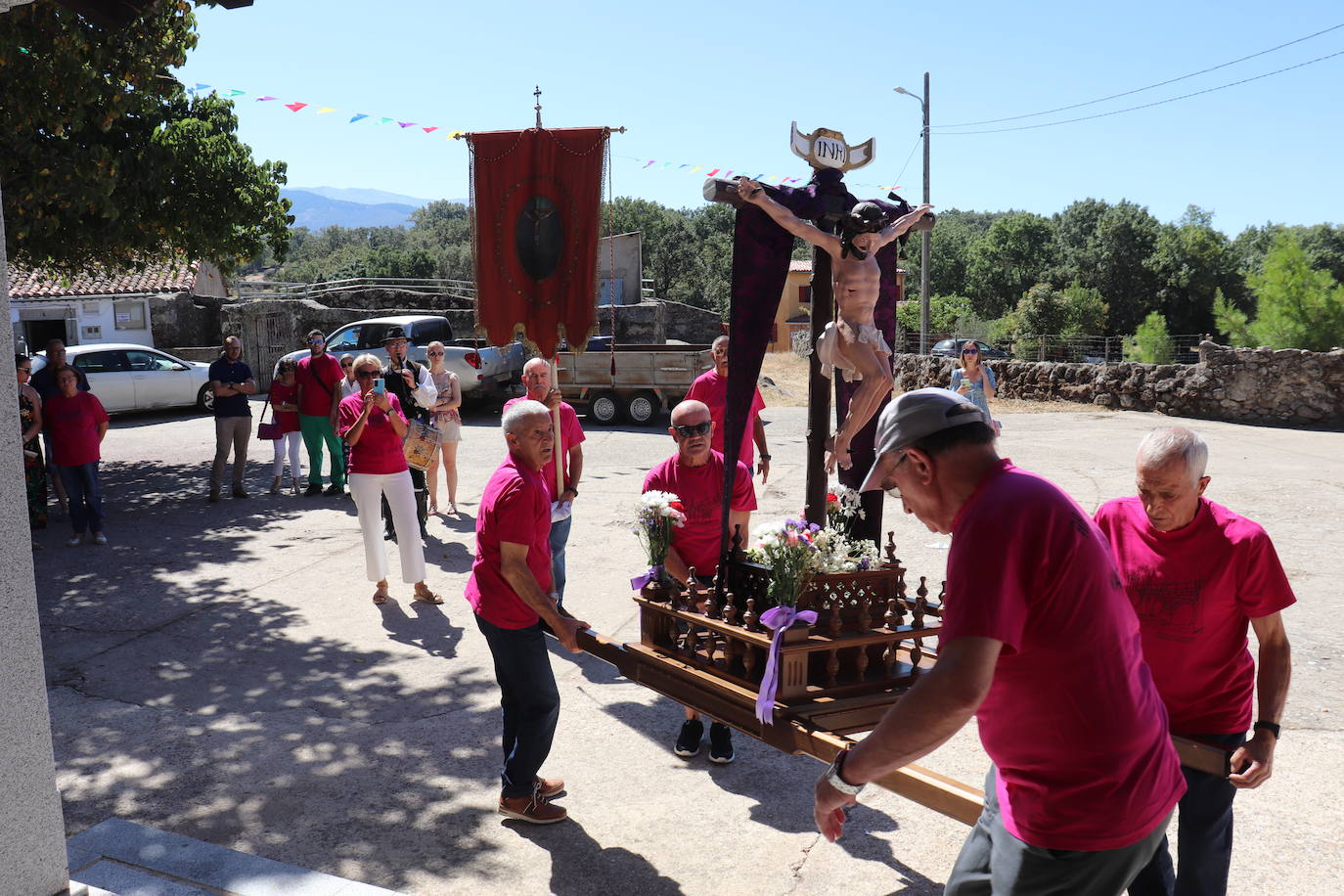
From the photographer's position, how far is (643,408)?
1775 centimetres

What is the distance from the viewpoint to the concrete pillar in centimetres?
308

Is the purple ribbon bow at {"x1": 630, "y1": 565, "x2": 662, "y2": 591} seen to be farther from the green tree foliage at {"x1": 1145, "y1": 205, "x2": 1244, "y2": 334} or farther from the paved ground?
the green tree foliage at {"x1": 1145, "y1": 205, "x2": 1244, "y2": 334}

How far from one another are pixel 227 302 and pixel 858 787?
28512 millimetres

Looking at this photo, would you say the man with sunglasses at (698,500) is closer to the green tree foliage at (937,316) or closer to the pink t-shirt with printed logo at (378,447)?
the pink t-shirt with printed logo at (378,447)

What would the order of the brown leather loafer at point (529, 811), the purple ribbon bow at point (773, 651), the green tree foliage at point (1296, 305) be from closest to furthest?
the purple ribbon bow at point (773, 651)
the brown leather loafer at point (529, 811)
the green tree foliage at point (1296, 305)

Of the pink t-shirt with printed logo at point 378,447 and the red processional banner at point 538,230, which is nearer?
the red processional banner at point 538,230

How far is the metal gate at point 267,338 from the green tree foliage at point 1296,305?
1004 inches

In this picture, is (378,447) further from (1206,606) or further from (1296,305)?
(1296,305)

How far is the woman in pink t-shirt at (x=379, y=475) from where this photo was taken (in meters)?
7.09

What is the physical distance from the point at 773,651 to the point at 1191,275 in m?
48.3

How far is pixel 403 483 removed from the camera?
7230mm

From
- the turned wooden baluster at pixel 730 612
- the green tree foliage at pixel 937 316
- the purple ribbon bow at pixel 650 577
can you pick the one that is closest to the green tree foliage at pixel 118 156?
the purple ribbon bow at pixel 650 577

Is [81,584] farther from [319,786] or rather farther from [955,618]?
[955,618]

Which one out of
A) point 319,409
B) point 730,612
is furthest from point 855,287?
point 319,409
